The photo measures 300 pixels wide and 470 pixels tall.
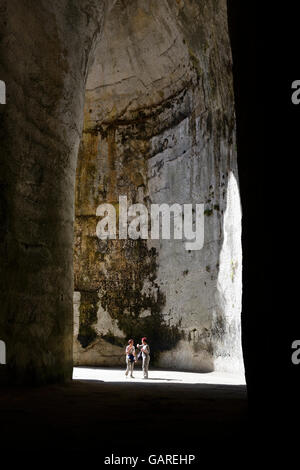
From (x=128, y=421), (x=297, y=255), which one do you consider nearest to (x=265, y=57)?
(x=297, y=255)

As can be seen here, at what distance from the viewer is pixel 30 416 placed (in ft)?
8.77

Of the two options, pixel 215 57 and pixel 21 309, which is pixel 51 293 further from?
pixel 215 57

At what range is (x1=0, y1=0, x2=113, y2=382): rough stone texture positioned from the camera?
4.53 m

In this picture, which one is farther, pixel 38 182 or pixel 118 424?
pixel 38 182

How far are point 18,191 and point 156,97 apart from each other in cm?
1006

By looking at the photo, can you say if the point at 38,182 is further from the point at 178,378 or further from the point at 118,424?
the point at 178,378

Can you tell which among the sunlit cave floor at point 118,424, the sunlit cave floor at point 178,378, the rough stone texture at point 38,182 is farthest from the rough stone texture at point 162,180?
the sunlit cave floor at point 118,424

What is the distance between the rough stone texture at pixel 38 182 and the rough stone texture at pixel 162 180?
4807 mm

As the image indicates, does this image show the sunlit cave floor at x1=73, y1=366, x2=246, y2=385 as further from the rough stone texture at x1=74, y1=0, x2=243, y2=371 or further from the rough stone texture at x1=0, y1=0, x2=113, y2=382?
the rough stone texture at x1=0, y1=0, x2=113, y2=382

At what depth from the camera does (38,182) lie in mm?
4988

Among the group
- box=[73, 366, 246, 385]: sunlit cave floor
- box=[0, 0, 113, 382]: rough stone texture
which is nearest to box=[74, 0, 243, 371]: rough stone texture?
box=[73, 366, 246, 385]: sunlit cave floor

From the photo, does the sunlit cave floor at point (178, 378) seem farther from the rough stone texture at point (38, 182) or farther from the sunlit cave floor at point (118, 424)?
the sunlit cave floor at point (118, 424)

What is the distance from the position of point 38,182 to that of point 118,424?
3.12m

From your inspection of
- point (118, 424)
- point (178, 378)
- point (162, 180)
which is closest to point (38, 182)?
point (118, 424)
